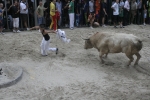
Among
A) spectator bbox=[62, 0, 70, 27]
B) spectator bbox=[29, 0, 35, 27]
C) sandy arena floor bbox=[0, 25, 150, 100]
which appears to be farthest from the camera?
spectator bbox=[62, 0, 70, 27]

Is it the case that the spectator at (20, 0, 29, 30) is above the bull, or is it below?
above

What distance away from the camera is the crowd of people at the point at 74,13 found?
49.6 ft

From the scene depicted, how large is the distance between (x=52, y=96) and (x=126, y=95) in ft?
6.80

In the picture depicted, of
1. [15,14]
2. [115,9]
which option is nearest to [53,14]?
[15,14]

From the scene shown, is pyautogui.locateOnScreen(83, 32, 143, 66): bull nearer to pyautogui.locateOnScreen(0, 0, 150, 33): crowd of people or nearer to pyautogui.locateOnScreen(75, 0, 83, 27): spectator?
pyautogui.locateOnScreen(0, 0, 150, 33): crowd of people

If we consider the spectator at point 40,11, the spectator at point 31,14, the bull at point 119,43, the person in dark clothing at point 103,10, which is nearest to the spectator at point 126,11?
the person in dark clothing at point 103,10

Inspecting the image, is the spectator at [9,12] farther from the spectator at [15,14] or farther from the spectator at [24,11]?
the spectator at [24,11]

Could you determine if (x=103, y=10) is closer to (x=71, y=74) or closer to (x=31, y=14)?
(x=31, y=14)

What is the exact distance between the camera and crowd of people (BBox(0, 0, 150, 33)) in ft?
49.6

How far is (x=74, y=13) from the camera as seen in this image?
653 inches

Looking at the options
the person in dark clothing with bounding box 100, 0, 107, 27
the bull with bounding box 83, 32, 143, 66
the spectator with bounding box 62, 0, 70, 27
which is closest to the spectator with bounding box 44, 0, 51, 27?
the spectator with bounding box 62, 0, 70, 27

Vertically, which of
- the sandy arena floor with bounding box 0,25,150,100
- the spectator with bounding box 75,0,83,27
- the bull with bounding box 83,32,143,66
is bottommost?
the sandy arena floor with bounding box 0,25,150,100

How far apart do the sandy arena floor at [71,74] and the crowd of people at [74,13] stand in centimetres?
208

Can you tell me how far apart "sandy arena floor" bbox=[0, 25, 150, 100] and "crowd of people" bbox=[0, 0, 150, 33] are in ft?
6.81
